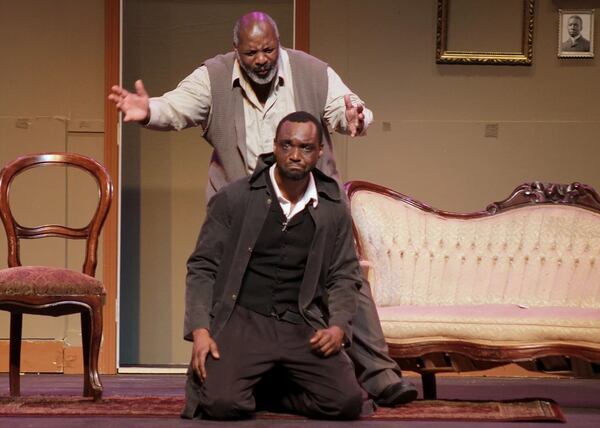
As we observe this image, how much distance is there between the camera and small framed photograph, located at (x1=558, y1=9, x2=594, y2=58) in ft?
19.8

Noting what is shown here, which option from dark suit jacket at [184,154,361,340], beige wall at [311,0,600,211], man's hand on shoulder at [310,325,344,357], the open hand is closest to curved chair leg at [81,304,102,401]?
dark suit jacket at [184,154,361,340]

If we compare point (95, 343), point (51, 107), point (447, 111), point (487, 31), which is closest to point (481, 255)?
point (447, 111)

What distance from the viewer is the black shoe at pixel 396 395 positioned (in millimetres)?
4020

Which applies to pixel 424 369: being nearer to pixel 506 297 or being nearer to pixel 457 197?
pixel 506 297

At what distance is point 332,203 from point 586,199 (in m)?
1.70

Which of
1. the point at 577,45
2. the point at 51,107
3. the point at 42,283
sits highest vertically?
the point at 577,45

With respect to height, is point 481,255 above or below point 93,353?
above

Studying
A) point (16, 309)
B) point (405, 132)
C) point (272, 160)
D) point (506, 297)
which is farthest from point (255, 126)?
point (405, 132)

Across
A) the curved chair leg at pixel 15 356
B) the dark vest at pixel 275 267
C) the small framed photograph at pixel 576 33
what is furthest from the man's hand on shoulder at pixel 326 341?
the small framed photograph at pixel 576 33

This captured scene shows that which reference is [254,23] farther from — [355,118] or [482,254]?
[482,254]

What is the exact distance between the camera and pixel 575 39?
606 centimetres

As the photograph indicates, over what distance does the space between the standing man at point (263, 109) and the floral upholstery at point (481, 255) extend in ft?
3.07

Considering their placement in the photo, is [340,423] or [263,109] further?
[263,109]

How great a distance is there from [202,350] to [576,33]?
3.28 meters
